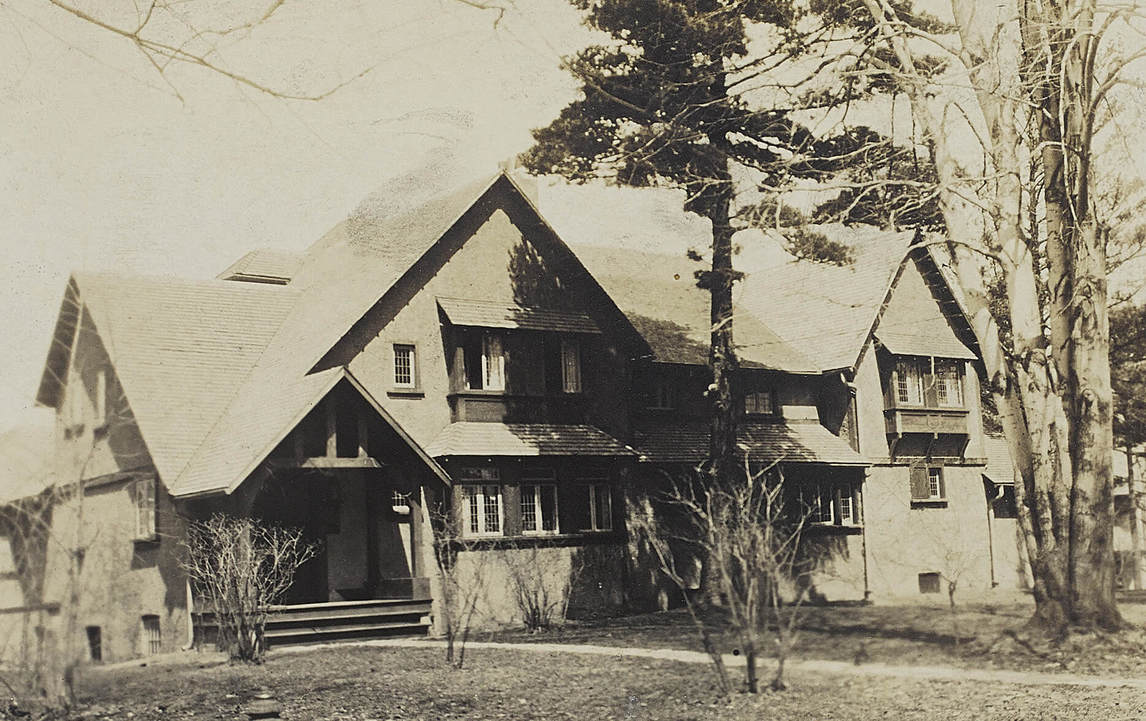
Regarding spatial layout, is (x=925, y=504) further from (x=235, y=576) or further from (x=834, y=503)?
(x=235, y=576)

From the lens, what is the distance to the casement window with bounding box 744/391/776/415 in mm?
27016

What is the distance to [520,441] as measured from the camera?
862 inches

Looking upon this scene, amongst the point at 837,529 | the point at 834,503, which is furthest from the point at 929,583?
the point at 834,503

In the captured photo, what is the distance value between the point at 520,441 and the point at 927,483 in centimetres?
1134

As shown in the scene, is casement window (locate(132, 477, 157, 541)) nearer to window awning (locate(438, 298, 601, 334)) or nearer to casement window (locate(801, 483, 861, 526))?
window awning (locate(438, 298, 601, 334))

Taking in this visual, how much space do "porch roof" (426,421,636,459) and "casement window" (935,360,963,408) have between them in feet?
27.5

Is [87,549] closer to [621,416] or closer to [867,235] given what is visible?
[621,416]

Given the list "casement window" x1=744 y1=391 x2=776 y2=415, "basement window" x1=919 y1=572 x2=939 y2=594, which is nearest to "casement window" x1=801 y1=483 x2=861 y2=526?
"casement window" x1=744 y1=391 x2=776 y2=415

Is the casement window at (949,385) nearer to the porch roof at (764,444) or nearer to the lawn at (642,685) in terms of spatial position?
the porch roof at (764,444)

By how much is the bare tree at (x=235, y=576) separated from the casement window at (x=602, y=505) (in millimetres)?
7315

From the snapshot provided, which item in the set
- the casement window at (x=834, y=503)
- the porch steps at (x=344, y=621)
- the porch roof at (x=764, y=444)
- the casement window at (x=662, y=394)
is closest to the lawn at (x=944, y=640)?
the porch steps at (x=344, y=621)

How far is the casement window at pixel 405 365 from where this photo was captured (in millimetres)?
21969

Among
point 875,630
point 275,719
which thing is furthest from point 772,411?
point 275,719

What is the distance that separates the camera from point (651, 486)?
25.0 m
